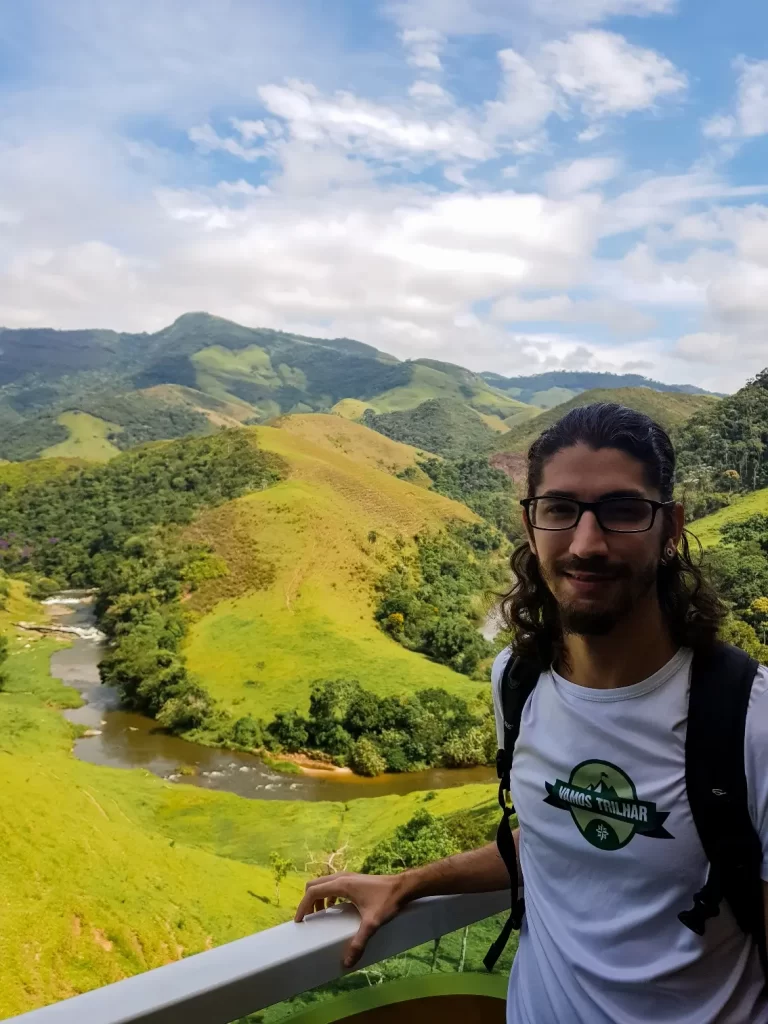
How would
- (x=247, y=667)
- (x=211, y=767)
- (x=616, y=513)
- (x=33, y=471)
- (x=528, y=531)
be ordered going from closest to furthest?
(x=616, y=513) → (x=528, y=531) → (x=211, y=767) → (x=247, y=667) → (x=33, y=471)

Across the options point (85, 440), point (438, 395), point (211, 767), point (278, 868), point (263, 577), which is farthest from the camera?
point (438, 395)

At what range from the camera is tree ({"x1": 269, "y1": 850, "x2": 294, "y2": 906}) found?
15633 millimetres

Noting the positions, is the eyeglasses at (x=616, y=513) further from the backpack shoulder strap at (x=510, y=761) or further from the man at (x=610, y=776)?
the backpack shoulder strap at (x=510, y=761)

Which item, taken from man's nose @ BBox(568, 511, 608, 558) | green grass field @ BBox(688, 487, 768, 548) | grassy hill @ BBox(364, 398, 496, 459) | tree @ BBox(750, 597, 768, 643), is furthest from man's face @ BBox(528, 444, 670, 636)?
grassy hill @ BBox(364, 398, 496, 459)

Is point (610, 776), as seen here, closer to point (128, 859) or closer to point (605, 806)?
point (605, 806)

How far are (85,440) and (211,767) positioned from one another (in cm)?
6717

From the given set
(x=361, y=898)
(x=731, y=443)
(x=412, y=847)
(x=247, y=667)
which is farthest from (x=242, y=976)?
(x=731, y=443)

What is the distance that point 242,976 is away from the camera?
0.92 metres

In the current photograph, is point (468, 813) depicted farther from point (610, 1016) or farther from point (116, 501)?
point (116, 501)

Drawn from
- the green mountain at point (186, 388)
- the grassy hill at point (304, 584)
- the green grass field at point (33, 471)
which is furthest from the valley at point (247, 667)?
the green mountain at point (186, 388)

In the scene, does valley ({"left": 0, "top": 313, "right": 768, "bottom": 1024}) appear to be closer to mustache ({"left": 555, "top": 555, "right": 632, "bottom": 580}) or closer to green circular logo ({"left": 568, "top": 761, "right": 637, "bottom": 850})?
mustache ({"left": 555, "top": 555, "right": 632, "bottom": 580})

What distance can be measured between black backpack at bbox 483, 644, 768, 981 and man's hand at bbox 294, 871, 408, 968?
39 cm

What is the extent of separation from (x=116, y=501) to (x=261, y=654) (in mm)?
20501

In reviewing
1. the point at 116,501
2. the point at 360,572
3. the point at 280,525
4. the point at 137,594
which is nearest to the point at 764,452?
the point at 360,572
